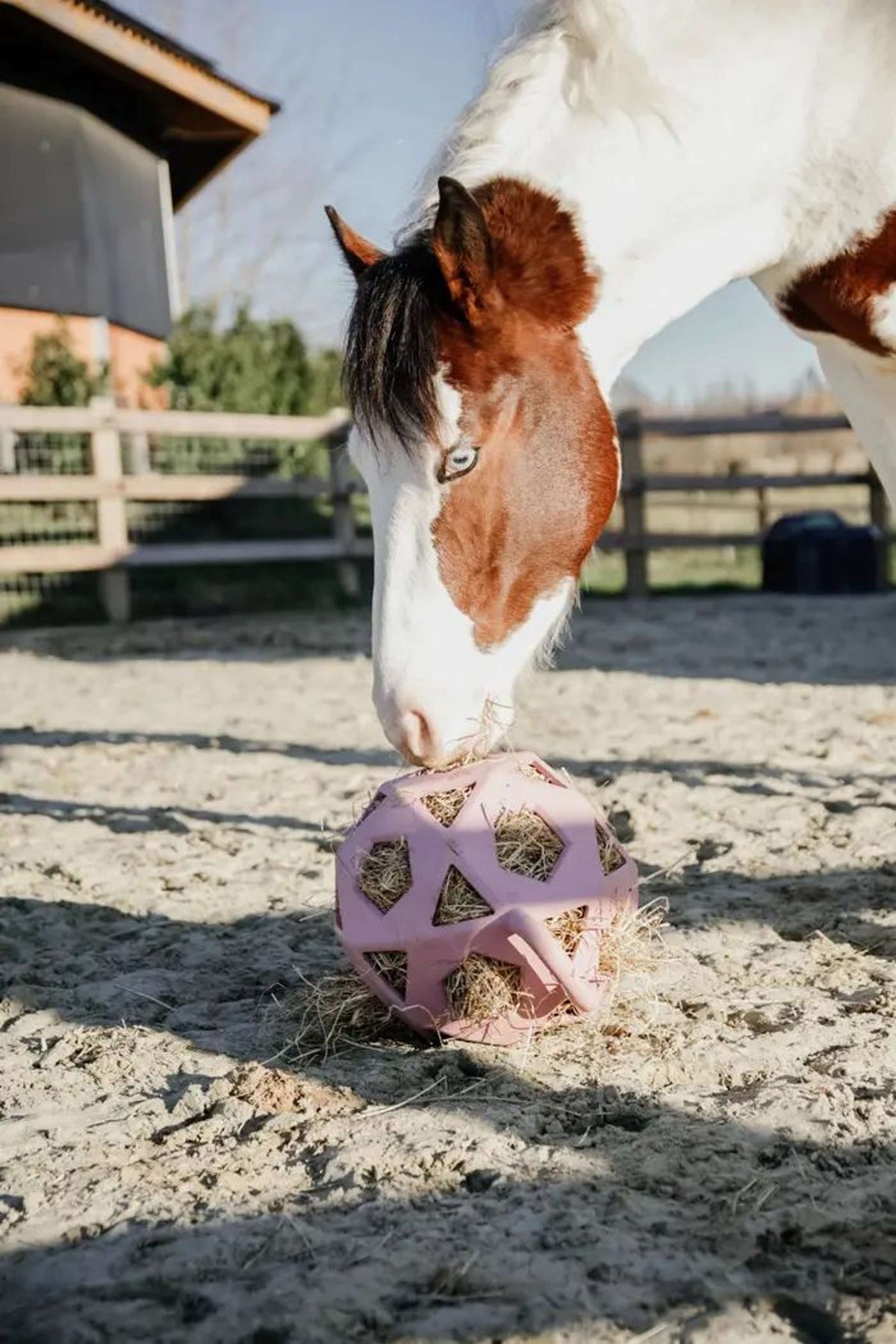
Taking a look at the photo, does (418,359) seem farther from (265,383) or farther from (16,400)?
(265,383)

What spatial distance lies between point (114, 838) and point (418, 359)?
2166mm

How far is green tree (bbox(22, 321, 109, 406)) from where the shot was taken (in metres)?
10.4

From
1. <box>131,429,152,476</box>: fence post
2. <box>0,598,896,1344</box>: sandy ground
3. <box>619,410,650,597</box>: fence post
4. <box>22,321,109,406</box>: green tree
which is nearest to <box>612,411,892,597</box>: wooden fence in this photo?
<box>619,410,650,597</box>: fence post

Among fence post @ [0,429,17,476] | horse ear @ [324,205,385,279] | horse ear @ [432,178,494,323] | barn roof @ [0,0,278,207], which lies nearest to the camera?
horse ear @ [432,178,494,323]

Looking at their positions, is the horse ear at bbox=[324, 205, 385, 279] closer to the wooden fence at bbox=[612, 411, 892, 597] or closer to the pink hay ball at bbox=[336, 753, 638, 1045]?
the pink hay ball at bbox=[336, 753, 638, 1045]

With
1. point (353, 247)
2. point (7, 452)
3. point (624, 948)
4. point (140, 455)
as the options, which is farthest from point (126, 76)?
point (624, 948)

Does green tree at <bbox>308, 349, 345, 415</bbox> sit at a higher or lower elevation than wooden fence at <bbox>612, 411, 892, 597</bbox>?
higher

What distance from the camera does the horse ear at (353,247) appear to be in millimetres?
2293

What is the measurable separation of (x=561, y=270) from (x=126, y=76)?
→ 1039 cm

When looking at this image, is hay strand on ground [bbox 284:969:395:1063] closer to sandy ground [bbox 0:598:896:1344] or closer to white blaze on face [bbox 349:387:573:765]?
sandy ground [bbox 0:598:896:1344]

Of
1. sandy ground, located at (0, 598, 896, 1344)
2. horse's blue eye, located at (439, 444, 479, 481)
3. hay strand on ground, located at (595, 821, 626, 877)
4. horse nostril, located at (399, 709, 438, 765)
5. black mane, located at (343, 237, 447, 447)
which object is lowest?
sandy ground, located at (0, 598, 896, 1344)

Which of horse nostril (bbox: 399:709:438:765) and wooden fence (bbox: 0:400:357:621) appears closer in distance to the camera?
horse nostril (bbox: 399:709:438:765)

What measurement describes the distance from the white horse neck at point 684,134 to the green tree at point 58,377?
8.84m

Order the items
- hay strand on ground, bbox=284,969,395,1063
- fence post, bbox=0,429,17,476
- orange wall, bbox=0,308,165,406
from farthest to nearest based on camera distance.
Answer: orange wall, bbox=0,308,165,406
fence post, bbox=0,429,17,476
hay strand on ground, bbox=284,969,395,1063
